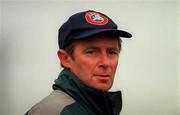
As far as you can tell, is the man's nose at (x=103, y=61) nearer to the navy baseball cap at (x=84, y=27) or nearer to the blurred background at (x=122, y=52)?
the navy baseball cap at (x=84, y=27)

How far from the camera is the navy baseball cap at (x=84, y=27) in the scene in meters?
0.86

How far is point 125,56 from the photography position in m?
1.98

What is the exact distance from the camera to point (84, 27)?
0.86 m

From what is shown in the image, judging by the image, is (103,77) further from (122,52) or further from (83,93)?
(122,52)

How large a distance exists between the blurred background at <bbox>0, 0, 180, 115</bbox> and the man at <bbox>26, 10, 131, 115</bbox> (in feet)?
3.38

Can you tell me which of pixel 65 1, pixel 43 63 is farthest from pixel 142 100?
pixel 65 1

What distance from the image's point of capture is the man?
0.83 meters

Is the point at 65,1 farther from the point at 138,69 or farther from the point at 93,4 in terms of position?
the point at 138,69

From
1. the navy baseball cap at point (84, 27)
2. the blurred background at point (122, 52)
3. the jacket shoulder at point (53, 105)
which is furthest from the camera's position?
the blurred background at point (122, 52)

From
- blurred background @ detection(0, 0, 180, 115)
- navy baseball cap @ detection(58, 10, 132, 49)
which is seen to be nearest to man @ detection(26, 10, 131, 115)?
navy baseball cap @ detection(58, 10, 132, 49)

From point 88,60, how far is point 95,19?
0.12m

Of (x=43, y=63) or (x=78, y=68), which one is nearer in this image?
(x=78, y=68)

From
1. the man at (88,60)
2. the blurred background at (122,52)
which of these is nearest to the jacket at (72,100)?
the man at (88,60)

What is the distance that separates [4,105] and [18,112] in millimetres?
102
